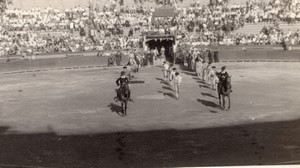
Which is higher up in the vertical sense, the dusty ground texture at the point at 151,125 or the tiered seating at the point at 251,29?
the tiered seating at the point at 251,29

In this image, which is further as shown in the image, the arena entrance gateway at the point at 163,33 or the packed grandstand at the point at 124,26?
the packed grandstand at the point at 124,26

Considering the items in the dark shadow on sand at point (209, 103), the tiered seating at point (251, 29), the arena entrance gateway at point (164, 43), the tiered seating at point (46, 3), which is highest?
the tiered seating at point (46, 3)

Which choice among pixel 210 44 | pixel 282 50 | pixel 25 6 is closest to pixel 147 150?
pixel 282 50

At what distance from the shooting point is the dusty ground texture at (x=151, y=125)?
386 inches

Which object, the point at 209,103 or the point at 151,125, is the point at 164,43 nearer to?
Answer: the point at 209,103

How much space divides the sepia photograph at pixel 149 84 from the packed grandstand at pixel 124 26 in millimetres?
74

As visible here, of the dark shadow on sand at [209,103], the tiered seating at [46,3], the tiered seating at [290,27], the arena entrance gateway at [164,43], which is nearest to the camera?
the dark shadow on sand at [209,103]

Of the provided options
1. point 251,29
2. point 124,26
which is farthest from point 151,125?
point 124,26

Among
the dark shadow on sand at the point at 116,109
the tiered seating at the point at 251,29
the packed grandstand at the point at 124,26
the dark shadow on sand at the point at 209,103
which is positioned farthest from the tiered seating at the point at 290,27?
the dark shadow on sand at the point at 116,109

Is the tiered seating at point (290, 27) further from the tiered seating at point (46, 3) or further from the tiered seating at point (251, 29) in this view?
the tiered seating at point (46, 3)

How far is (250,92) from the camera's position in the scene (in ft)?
57.1

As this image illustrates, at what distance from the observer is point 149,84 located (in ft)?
67.4

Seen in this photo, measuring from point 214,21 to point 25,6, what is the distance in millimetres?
12790

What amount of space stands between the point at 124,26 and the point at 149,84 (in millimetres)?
14616
